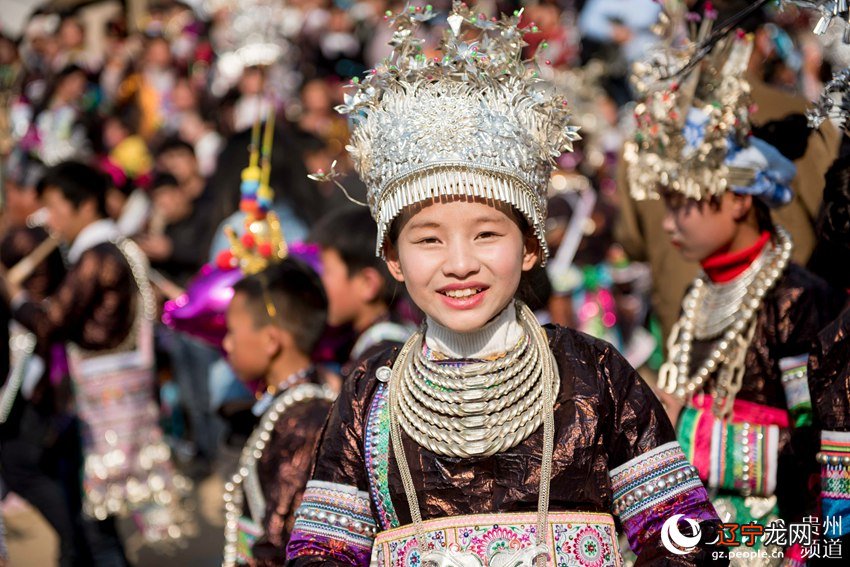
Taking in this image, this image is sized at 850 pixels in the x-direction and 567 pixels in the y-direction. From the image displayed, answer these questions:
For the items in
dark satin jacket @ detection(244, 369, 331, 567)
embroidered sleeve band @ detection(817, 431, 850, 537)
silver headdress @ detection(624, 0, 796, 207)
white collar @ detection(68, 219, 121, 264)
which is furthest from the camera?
white collar @ detection(68, 219, 121, 264)

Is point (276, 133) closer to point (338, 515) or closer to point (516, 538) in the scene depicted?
point (338, 515)

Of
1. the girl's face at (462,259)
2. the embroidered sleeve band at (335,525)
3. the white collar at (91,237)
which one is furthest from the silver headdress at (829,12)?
the white collar at (91,237)

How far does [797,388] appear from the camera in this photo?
3.21 m

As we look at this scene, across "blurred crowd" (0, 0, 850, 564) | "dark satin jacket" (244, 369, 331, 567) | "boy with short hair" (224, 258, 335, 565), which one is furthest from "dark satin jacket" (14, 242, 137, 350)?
"dark satin jacket" (244, 369, 331, 567)

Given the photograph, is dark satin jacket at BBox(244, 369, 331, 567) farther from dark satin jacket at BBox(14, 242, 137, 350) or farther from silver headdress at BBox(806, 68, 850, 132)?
dark satin jacket at BBox(14, 242, 137, 350)

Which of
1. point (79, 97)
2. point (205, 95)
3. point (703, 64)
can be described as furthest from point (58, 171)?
point (79, 97)

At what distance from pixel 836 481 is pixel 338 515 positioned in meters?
1.23

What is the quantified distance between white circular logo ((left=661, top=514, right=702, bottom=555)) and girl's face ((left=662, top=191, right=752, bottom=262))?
4.22 ft

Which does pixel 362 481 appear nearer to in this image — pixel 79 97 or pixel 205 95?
pixel 205 95

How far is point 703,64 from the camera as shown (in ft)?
11.7

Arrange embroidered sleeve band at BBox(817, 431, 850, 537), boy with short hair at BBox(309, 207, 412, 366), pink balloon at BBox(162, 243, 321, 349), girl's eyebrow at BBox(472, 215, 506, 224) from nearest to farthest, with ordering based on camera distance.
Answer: girl's eyebrow at BBox(472, 215, 506, 224)
embroidered sleeve band at BBox(817, 431, 850, 537)
pink balloon at BBox(162, 243, 321, 349)
boy with short hair at BBox(309, 207, 412, 366)

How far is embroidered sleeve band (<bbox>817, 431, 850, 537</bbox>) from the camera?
2732 mm

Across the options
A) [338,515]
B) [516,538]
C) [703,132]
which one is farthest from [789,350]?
[338,515]

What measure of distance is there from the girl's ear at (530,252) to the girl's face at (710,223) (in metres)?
1.00
